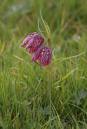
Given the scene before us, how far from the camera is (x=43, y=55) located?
2088mm

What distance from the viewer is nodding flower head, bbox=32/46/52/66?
6.84 feet

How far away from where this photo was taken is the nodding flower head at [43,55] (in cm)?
209

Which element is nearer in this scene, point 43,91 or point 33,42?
point 33,42

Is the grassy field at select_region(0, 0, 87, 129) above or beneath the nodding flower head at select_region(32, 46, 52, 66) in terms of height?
beneath

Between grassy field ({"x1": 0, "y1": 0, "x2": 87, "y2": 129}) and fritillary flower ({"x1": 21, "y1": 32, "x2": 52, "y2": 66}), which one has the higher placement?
fritillary flower ({"x1": 21, "y1": 32, "x2": 52, "y2": 66})

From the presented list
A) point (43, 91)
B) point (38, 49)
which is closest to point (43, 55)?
point (38, 49)

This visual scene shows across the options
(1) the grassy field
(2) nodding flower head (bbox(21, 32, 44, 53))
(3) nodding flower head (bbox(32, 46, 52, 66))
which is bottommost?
(1) the grassy field

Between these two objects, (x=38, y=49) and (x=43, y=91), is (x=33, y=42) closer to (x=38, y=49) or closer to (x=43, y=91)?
(x=38, y=49)

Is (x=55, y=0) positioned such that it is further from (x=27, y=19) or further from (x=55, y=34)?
(x=55, y=34)

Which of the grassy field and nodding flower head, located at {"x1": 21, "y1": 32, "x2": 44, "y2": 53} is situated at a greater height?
nodding flower head, located at {"x1": 21, "y1": 32, "x2": 44, "y2": 53}

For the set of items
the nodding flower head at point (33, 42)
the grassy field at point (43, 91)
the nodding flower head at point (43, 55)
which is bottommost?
the grassy field at point (43, 91)

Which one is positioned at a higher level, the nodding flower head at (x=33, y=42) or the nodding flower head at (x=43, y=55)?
the nodding flower head at (x=33, y=42)

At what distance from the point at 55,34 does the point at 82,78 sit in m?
1.02

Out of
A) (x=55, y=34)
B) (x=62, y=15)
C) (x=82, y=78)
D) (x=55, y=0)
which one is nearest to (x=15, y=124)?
(x=82, y=78)
